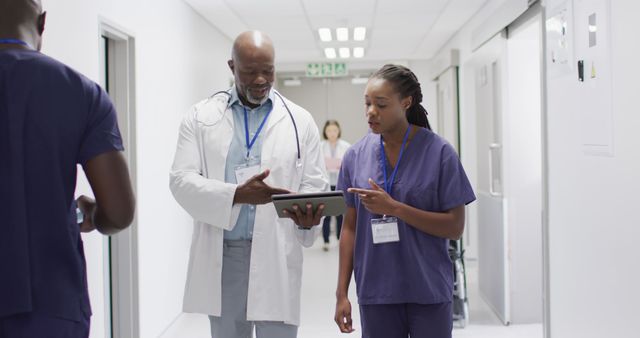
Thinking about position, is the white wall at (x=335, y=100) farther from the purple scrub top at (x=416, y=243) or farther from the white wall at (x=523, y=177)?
the purple scrub top at (x=416, y=243)

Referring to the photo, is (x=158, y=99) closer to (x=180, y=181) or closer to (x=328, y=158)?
(x=180, y=181)

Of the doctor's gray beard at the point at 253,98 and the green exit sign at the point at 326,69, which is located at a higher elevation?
the green exit sign at the point at 326,69

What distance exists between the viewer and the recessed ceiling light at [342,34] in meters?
6.72

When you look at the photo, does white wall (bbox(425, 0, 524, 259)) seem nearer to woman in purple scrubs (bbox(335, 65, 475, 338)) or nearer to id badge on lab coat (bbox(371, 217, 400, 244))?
woman in purple scrubs (bbox(335, 65, 475, 338))

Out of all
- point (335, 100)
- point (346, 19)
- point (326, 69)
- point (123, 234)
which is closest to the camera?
point (123, 234)

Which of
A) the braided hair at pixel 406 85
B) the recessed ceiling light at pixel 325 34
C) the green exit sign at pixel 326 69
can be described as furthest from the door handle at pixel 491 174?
the green exit sign at pixel 326 69

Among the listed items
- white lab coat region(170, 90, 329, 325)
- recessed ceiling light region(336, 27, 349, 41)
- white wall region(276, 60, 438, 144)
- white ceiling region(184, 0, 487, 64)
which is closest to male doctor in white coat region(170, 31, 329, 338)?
white lab coat region(170, 90, 329, 325)

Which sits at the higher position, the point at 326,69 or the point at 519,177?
the point at 326,69

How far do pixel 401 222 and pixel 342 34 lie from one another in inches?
212

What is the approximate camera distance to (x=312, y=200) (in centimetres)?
183

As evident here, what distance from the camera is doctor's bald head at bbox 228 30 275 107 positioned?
2.02 meters

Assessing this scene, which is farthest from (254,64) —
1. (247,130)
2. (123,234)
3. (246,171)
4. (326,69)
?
(326,69)

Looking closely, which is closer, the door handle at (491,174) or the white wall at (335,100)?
the door handle at (491,174)

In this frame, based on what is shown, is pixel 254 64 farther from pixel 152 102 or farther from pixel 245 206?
pixel 152 102
